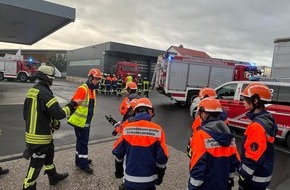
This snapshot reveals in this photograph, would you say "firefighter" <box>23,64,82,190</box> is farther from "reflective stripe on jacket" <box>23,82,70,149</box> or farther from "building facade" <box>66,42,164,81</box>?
"building facade" <box>66,42,164,81</box>

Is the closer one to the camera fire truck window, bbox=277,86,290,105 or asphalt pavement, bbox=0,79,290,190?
asphalt pavement, bbox=0,79,290,190

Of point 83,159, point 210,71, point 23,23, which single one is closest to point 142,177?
point 83,159

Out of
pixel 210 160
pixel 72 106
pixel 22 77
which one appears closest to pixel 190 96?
pixel 72 106

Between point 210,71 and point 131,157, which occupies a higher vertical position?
point 210,71

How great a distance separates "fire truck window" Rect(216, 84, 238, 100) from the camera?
30.1 ft

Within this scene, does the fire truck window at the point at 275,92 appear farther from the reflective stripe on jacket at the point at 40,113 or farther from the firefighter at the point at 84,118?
the reflective stripe on jacket at the point at 40,113

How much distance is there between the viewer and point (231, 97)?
9.04m

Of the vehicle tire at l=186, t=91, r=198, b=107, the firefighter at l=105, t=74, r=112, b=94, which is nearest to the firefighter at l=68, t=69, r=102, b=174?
the vehicle tire at l=186, t=91, r=198, b=107

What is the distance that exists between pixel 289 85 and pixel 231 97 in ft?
6.56

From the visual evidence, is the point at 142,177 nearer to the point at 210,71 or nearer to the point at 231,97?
the point at 231,97

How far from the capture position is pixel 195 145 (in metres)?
2.43

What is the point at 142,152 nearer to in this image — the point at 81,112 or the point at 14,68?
the point at 81,112

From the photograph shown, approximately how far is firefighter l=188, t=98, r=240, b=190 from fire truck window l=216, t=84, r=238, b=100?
6886 millimetres

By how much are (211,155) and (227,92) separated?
25.2 feet
